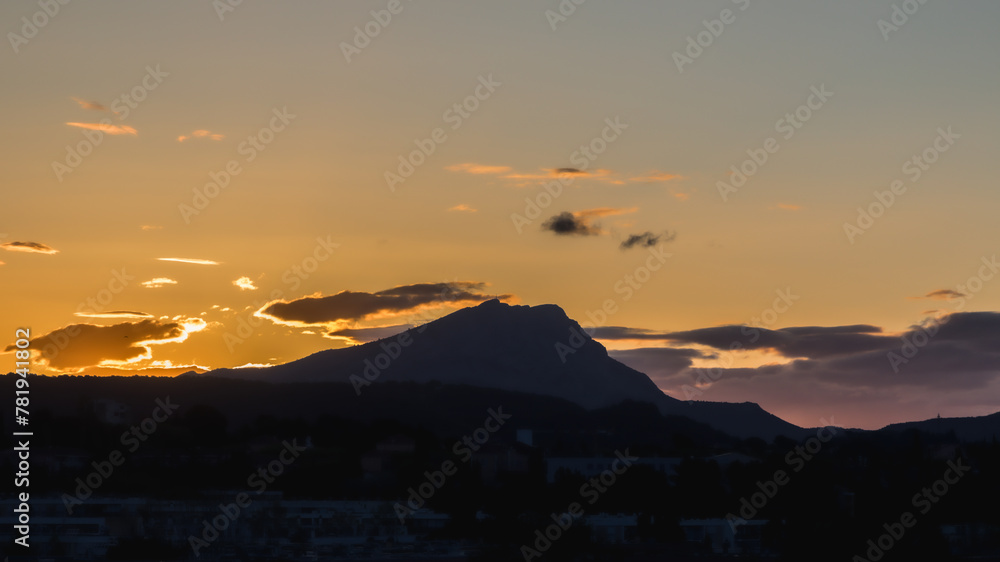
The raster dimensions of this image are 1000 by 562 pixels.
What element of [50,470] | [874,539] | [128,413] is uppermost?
[128,413]

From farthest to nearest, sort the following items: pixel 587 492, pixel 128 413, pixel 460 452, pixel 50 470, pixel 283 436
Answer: pixel 128 413 → pixel 283 436 → pixel 460 452 → pixel 50 470 → pixel 587 492

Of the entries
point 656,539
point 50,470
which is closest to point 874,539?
point 656,539

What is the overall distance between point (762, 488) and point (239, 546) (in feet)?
136

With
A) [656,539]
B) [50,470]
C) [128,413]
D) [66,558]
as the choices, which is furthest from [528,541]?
[128,413]

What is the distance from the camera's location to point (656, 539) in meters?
79.2

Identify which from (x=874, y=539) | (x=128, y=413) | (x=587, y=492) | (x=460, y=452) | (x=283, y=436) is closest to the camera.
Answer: (x=874, y=539)

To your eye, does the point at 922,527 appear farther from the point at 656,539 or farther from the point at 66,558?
the point at 66,558

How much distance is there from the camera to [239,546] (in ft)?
234

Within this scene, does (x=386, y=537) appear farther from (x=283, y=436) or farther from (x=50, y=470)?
(x=283, y=436)

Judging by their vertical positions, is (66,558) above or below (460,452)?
below

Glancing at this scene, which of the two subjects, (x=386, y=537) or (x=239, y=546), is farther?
(x=386, y=537)

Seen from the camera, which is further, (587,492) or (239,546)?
(587,492)

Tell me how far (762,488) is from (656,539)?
60.3 ft

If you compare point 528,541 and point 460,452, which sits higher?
point 460,452
